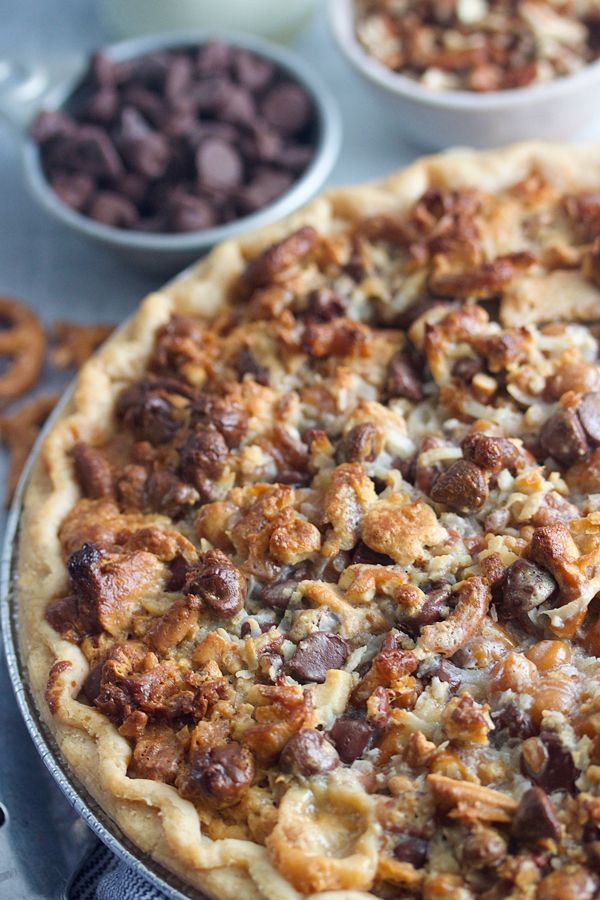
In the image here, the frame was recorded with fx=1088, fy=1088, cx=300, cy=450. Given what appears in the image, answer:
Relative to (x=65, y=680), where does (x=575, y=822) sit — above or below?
below

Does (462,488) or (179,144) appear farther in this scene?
(179,144)

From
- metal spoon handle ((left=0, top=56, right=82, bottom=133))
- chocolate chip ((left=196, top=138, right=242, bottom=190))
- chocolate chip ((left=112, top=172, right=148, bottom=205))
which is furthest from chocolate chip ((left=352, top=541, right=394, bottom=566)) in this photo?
metal spoon handle ((left=0, top=56, right=82, bottom=133))

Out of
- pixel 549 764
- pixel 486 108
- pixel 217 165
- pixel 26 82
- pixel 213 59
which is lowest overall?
pixel 549 764

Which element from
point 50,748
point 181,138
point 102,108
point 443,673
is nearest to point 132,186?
point 181,138

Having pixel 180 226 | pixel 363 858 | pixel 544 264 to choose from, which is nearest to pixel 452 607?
pixel 363 858

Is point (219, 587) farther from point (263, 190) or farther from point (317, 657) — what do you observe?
point (263, 190)

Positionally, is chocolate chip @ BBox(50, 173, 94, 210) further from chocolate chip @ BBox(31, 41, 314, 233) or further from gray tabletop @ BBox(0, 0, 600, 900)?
gray tabletop @ BBox(0, 0, 600, 900)

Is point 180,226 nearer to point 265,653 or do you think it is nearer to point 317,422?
point 317,422
